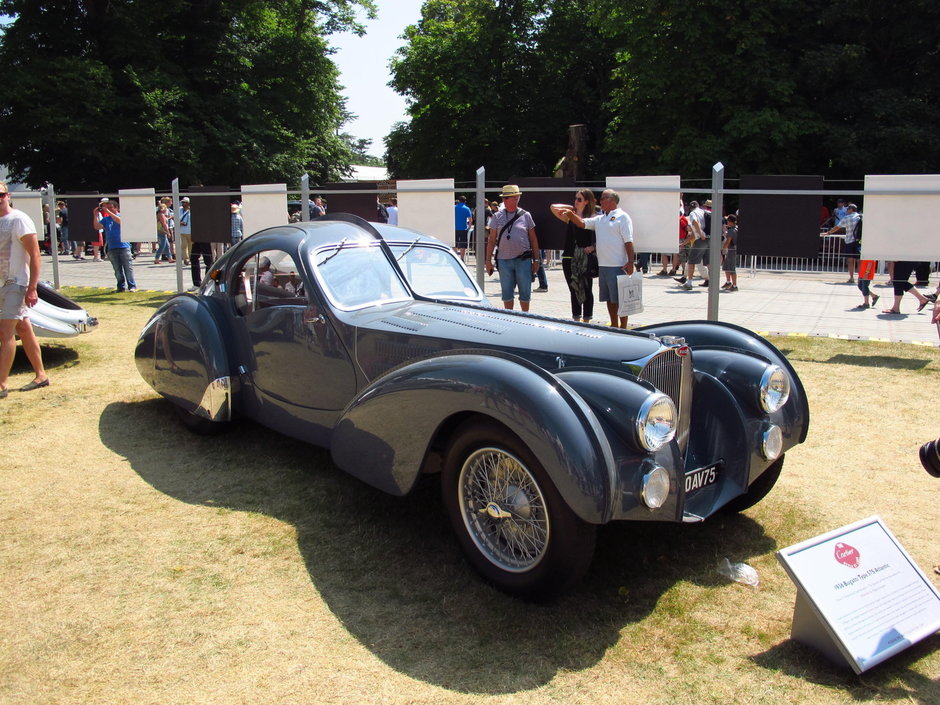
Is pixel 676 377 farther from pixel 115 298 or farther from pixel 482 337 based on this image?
pixel 115 298

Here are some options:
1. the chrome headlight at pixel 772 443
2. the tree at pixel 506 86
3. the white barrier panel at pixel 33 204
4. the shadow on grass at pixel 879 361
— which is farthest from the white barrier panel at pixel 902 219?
the tree at pixel 506 86

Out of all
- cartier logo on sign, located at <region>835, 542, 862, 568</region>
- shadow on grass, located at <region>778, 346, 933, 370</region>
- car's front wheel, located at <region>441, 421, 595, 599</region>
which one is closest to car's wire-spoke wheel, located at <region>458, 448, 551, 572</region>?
car's front wheel, located at <region>441, 421, 595, 599</region>

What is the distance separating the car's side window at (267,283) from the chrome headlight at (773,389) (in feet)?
9.13

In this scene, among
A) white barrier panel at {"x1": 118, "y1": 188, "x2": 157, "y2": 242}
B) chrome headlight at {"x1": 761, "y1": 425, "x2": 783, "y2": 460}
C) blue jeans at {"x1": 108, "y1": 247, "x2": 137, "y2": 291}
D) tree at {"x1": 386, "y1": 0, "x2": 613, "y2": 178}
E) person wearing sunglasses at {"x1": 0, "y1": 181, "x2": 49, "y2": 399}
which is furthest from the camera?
tree at {"x1": 386, "y1": 0, "x2": 613, "y2": 178}

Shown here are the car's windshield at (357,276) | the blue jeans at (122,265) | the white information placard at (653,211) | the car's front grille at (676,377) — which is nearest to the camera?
the car's front grille at (676,377)

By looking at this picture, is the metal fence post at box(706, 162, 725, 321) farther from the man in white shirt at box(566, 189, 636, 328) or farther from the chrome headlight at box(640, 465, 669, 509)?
the chrome headlight at box(640, 465, 669, 509)

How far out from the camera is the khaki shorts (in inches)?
265

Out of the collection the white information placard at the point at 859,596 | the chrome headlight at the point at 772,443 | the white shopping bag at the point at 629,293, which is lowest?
the white information placard at the point at 859,596

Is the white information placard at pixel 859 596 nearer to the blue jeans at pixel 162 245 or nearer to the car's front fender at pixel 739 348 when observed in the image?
the car's front fender at pixel 739 348

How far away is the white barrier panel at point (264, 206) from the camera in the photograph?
1248 centimetres

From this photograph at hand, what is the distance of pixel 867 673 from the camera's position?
298 centimetres

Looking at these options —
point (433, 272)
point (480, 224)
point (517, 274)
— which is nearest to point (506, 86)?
point (480, 224)

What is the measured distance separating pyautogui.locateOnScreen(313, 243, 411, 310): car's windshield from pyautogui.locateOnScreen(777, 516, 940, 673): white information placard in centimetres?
→ 287

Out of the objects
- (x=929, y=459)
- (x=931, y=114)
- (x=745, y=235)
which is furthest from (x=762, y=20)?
(x=929, y=459)
